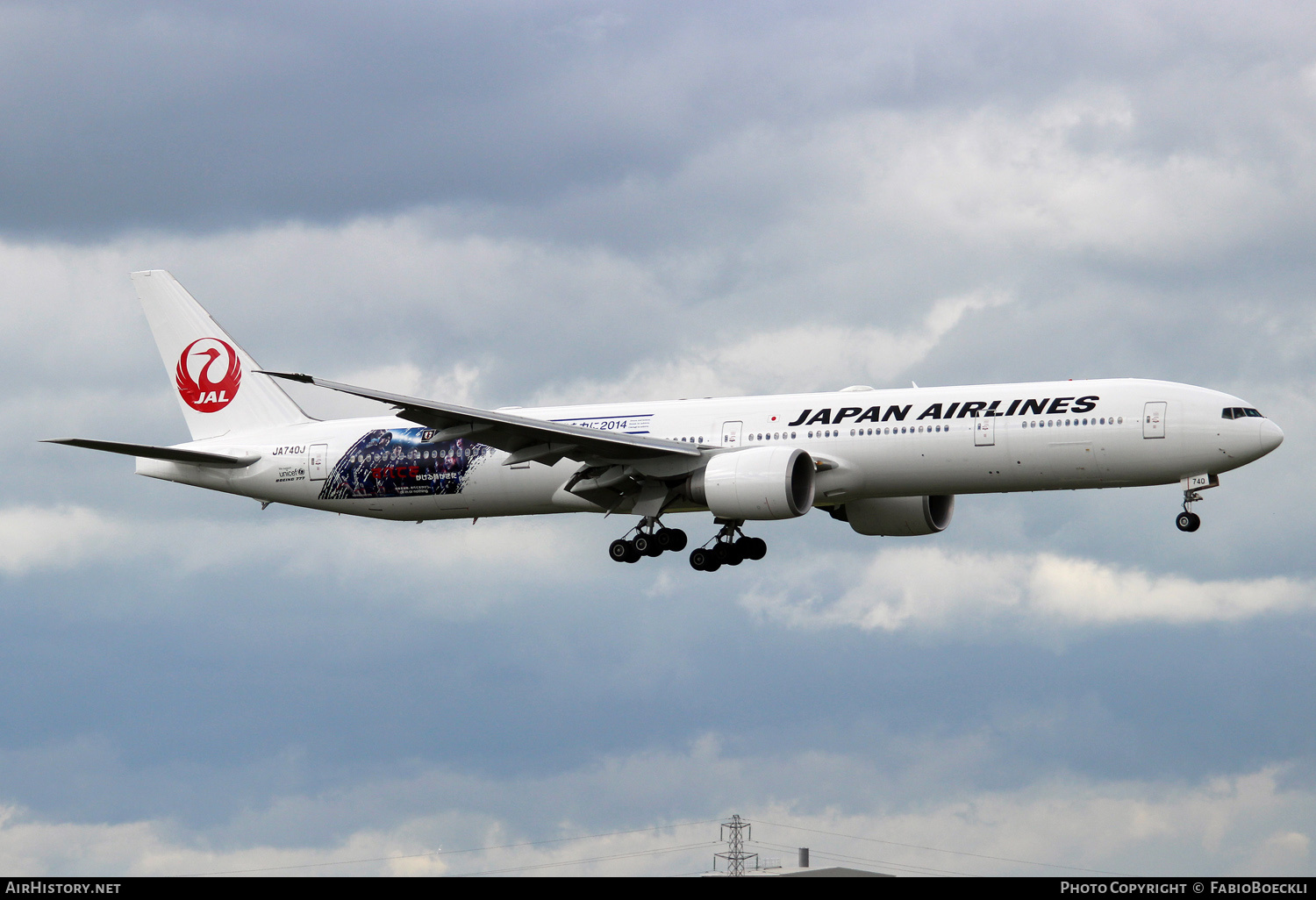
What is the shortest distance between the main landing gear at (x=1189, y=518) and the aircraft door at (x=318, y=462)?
2882cm

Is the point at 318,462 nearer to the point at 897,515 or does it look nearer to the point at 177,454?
the point at 177,454

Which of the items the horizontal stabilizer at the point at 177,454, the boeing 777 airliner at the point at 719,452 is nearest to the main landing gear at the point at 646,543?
the boeing 777 airliner at the point at 719,452

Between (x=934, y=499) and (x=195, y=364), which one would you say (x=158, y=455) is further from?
(x=934, y=499)

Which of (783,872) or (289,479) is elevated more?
(289,479)

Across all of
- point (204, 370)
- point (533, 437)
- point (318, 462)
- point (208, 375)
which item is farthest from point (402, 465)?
point (204, 370)

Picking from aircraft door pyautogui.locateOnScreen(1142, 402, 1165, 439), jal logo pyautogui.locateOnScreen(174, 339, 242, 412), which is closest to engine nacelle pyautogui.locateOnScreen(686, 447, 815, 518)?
aircraft door pyautogui.locateOnScreen(1142, 402, 1165, 439)

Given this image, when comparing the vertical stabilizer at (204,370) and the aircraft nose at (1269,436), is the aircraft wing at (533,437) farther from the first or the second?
the aircraft nose at (1269,436)

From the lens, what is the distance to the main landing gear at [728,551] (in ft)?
183

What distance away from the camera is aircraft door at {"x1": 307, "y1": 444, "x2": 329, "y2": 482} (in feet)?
192

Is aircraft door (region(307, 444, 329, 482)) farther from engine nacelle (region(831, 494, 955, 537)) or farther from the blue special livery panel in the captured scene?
engine nacelle (region(831, 494, 955, 537))
